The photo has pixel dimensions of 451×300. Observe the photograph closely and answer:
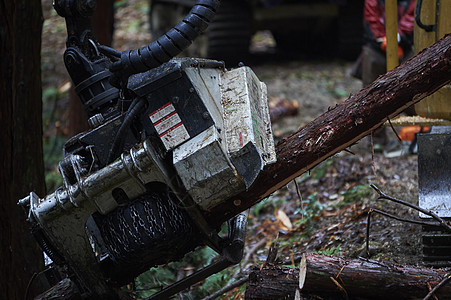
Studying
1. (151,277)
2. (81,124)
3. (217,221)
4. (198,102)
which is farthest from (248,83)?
(81,124)

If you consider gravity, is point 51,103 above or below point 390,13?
below

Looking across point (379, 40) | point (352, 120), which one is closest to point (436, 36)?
point (352, 120)

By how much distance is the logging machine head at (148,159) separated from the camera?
2.84 m

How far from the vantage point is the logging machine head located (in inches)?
112

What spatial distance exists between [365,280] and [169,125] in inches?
49.0

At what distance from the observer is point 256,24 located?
439 inches

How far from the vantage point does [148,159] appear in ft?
9.29

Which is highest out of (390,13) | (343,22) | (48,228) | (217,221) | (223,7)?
(390,13)

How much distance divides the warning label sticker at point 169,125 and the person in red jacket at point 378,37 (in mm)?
4318

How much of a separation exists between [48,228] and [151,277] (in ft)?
5.21

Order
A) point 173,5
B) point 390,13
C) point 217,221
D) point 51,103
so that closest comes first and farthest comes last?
1. point 217,221
2. point 390,13
3. point 51,103
4. point 173,5

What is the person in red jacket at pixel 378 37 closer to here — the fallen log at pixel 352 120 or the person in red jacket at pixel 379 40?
the person in red jacket at pixel 379 40

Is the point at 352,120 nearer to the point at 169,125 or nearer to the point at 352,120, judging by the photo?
the point at 352,120

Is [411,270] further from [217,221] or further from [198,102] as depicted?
[198,102]
